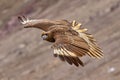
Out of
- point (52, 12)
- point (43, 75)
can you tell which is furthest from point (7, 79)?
point (52, 12)

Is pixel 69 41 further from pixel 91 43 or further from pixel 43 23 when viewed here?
pixel 43 23

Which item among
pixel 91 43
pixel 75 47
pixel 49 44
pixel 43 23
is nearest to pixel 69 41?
pixel 75 47

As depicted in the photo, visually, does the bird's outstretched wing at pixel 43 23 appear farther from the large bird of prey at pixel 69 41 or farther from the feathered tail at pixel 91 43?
the feathered tail at pixel 91 43

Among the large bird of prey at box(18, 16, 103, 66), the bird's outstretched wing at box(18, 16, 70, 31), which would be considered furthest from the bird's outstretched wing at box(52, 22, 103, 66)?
the bird's outstretched wing at box(18, 16, 70, 31)

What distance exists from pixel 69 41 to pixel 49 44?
19.8 metres

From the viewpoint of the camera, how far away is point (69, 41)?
12328 mm

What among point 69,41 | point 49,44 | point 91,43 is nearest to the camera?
point 69,41

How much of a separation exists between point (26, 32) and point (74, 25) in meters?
24.7

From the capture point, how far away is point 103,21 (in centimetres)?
3184

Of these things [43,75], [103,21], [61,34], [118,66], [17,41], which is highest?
[17,41]

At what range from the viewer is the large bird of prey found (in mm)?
11469

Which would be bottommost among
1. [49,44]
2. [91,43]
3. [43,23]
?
[91,43]

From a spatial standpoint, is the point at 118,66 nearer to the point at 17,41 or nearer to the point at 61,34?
the point at 61,34

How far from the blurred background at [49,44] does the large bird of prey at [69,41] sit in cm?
818
